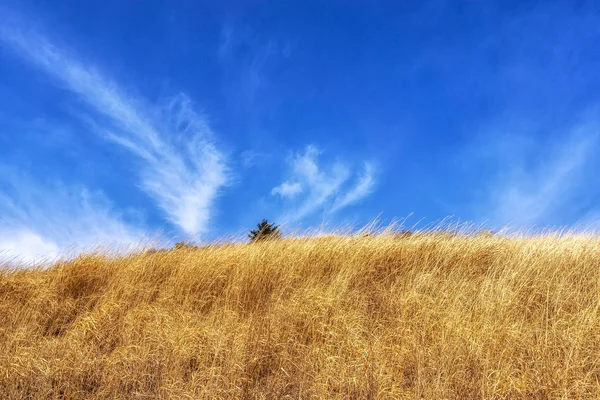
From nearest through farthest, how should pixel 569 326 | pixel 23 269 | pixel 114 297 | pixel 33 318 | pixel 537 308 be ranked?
pixel 569 326 → pixel 537 308 → pixel 33 318 → pixel 114 297 → pixel 23 269

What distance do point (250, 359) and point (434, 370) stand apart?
2323 mm

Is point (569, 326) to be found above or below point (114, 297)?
below

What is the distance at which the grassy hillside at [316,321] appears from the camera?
4.87m

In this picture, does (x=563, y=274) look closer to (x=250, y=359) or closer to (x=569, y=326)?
(x=569, y=326)

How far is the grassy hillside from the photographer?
487 centimetres

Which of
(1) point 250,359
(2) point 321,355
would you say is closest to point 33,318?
(1) point 250,359

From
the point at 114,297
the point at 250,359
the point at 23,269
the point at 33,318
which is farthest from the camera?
the point at 23,269

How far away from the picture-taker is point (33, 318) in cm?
720

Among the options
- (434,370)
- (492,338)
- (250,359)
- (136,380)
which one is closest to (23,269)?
(136,380)

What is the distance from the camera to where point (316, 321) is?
20.8ft

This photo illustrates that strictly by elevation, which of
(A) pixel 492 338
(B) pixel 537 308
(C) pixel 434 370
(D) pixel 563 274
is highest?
(D) pixel 563 274

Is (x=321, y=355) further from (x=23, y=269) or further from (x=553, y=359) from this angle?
(x=23, y=269)

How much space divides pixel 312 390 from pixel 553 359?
9.94 ft

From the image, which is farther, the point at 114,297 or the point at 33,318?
the point at 114,297
